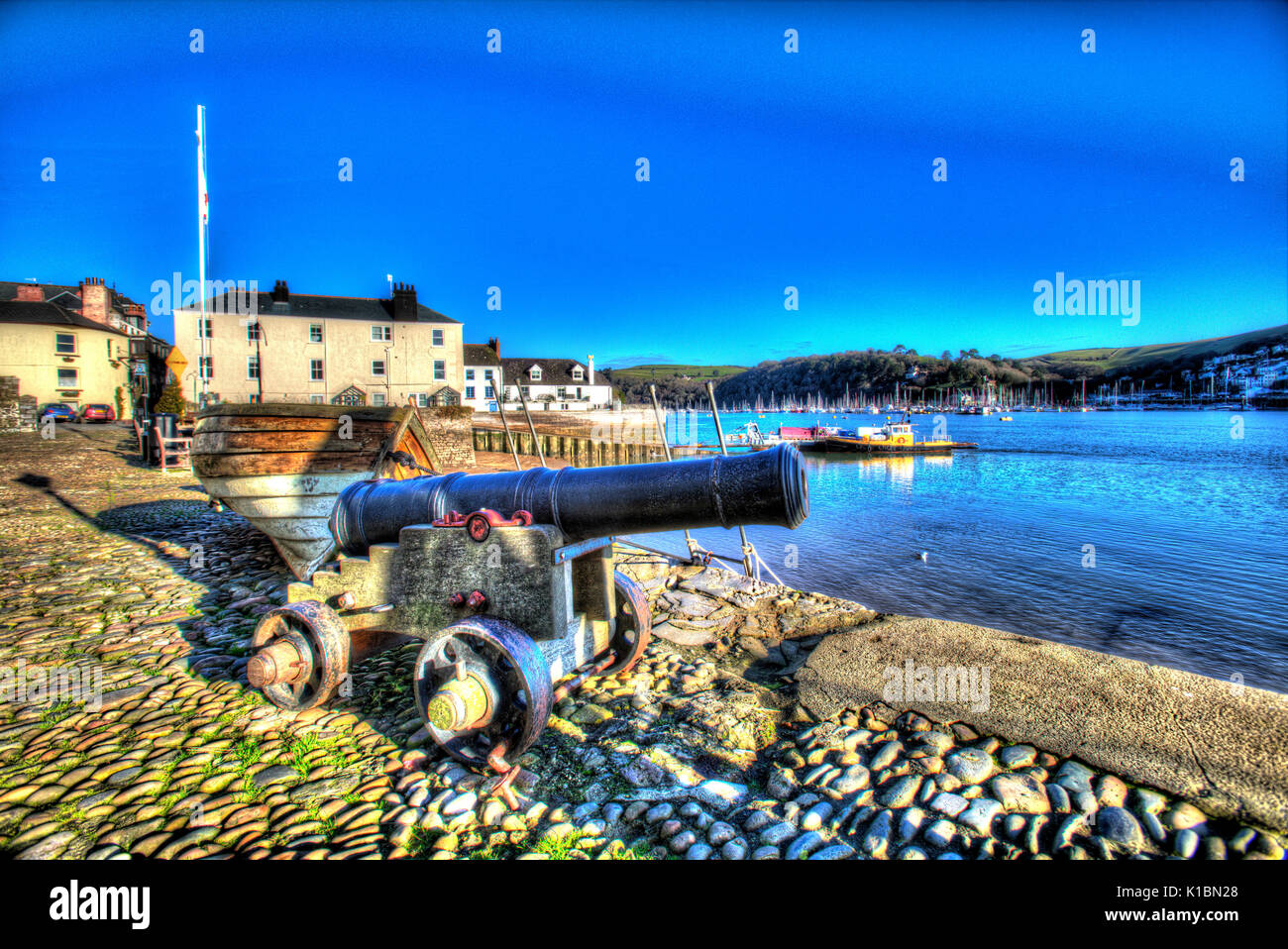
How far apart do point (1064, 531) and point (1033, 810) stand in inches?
753

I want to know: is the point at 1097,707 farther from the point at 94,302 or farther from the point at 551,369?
the point at 551,369

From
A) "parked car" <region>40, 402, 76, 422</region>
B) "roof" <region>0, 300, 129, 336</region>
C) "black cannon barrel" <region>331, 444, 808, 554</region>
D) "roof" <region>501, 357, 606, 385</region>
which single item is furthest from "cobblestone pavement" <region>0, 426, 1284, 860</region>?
"roof" <region>501, 357, 606, 385</region>

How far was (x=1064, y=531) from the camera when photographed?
1864 centimetres

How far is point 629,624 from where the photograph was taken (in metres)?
5.00

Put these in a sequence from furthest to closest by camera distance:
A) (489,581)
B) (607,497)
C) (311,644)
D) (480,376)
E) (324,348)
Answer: (480,376) → (324,348) → (311,644) → (489,581) → (607,497)

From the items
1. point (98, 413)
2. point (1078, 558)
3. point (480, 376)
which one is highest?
point (480, 376)

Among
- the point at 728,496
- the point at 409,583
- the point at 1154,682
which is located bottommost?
the point at 1154,682

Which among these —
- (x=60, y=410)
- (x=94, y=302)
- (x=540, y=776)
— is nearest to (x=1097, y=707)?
(x=540, y=776)

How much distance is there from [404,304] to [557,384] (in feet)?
104

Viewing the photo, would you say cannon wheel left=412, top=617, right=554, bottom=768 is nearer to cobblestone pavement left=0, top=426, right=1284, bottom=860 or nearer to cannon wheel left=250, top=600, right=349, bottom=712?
cobblestone pavement left=0, top=426, right=1284, bottom=860

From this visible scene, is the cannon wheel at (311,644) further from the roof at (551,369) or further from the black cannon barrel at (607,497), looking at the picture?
the roof at (551,369)

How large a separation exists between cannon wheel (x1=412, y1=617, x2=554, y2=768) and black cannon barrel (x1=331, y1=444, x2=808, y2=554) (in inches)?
30.5
